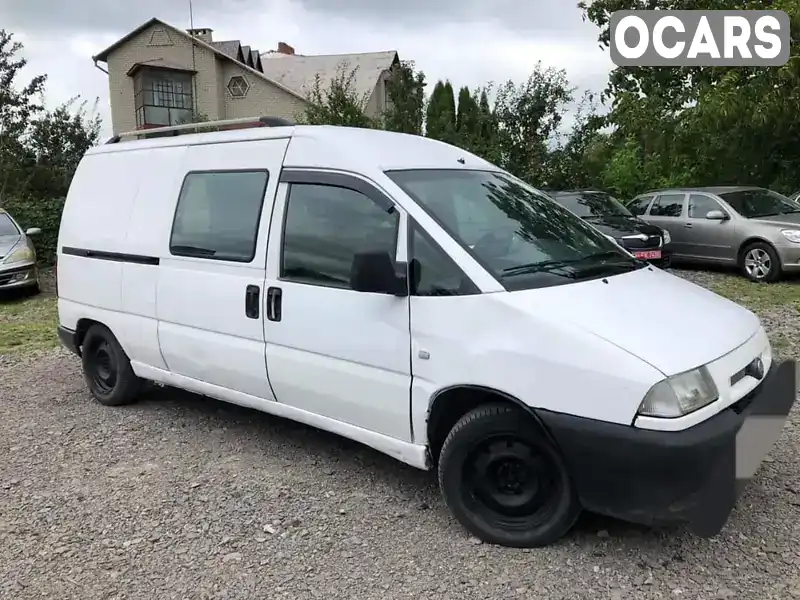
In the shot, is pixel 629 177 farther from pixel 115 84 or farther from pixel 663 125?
pixel 115 84

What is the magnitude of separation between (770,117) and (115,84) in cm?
3080

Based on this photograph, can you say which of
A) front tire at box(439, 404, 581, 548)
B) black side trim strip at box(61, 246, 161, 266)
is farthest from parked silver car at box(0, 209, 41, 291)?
front tire at box(439, 404, 581, 548)

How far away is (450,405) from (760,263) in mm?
9703

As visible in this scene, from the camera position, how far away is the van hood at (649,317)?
3020 mm

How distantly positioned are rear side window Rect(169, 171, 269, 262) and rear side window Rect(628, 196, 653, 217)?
11.1m

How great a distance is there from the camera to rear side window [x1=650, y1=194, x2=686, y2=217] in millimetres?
13234

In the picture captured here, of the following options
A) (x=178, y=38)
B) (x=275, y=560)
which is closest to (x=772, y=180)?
(x=275, y=560)

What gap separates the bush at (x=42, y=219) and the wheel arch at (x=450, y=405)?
1428cm

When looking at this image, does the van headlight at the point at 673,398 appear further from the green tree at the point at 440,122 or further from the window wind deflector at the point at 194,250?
the green tree at the point at 440,122

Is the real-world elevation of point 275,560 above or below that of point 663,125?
below

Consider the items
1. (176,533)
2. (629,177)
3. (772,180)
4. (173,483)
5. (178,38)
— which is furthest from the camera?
(178,38)

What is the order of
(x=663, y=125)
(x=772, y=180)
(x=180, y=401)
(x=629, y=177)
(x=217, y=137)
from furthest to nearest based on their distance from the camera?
(x=629, y=177)
(x=772, y=180)
(x=663, y=125)
(x=180, y=401)
(x=217, y=137)

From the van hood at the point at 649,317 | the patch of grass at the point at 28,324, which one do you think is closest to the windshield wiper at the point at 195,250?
the van hood at the point at 649,317

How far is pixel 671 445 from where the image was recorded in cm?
288
